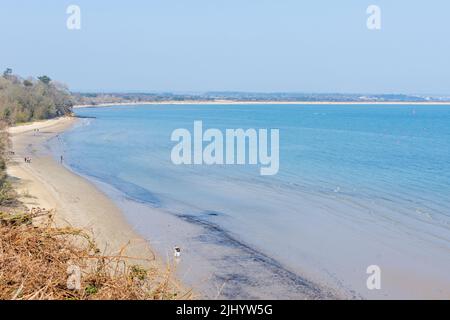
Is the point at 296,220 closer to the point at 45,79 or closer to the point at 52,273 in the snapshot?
the point at 52,273

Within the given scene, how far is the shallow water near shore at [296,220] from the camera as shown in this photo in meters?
16.2

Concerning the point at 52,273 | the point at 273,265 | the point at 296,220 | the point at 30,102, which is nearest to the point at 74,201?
the point at 296,220

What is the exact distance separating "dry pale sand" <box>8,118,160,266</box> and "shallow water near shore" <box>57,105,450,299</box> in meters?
0.77

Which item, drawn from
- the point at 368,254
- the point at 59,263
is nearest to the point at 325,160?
the point at 368,254

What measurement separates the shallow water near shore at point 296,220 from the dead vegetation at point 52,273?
6.66m

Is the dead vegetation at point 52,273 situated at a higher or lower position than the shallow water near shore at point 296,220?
higher

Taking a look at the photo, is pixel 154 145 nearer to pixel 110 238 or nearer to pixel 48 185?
pixel 48 185

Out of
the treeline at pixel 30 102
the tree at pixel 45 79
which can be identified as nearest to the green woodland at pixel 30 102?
the treeline at pixel 30 102

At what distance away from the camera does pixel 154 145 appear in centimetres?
6112

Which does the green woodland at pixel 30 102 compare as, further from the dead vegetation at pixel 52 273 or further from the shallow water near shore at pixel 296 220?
the dead vegetation at pixel 52 273

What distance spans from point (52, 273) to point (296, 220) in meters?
20.2

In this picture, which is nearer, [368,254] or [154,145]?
[368,254]

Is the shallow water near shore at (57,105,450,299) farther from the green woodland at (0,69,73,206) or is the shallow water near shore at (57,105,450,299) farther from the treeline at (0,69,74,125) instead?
the treeline at (0,69,74,125)

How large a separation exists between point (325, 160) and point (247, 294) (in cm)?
3326
